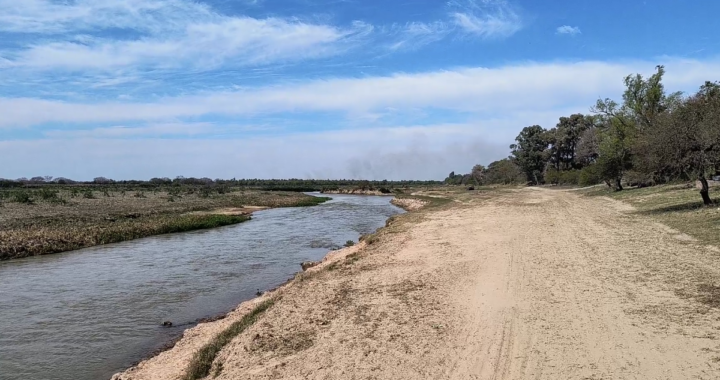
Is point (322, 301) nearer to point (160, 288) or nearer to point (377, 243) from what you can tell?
point (160, 288)

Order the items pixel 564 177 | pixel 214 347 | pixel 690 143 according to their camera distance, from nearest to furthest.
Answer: pixel 214 347 < pixel 690 143 < pixel 564 177

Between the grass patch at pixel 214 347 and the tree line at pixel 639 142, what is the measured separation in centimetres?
1921

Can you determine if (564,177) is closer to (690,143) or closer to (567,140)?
(567,140)

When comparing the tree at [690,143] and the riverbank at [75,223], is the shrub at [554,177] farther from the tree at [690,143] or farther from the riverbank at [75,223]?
the tree at [690,143]

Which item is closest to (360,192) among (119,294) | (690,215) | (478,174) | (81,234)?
(478,174)

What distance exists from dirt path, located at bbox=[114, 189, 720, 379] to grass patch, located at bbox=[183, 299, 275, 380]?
28 cm

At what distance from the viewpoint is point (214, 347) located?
871 cm

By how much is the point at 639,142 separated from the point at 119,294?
86.2 ft

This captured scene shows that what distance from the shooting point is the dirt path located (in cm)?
653

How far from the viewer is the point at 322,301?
1099 centimetres

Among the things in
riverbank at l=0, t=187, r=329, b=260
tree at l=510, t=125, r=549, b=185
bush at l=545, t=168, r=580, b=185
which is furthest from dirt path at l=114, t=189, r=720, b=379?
tree at l=510, t=125, r=549, b=185

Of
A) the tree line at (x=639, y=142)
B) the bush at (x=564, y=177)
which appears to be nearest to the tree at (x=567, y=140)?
the tree line at (x=639, y=142)

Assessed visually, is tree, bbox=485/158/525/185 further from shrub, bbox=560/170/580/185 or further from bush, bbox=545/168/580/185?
shrub, bbox=560/170/580/185

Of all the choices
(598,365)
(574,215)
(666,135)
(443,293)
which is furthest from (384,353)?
(574,215)
